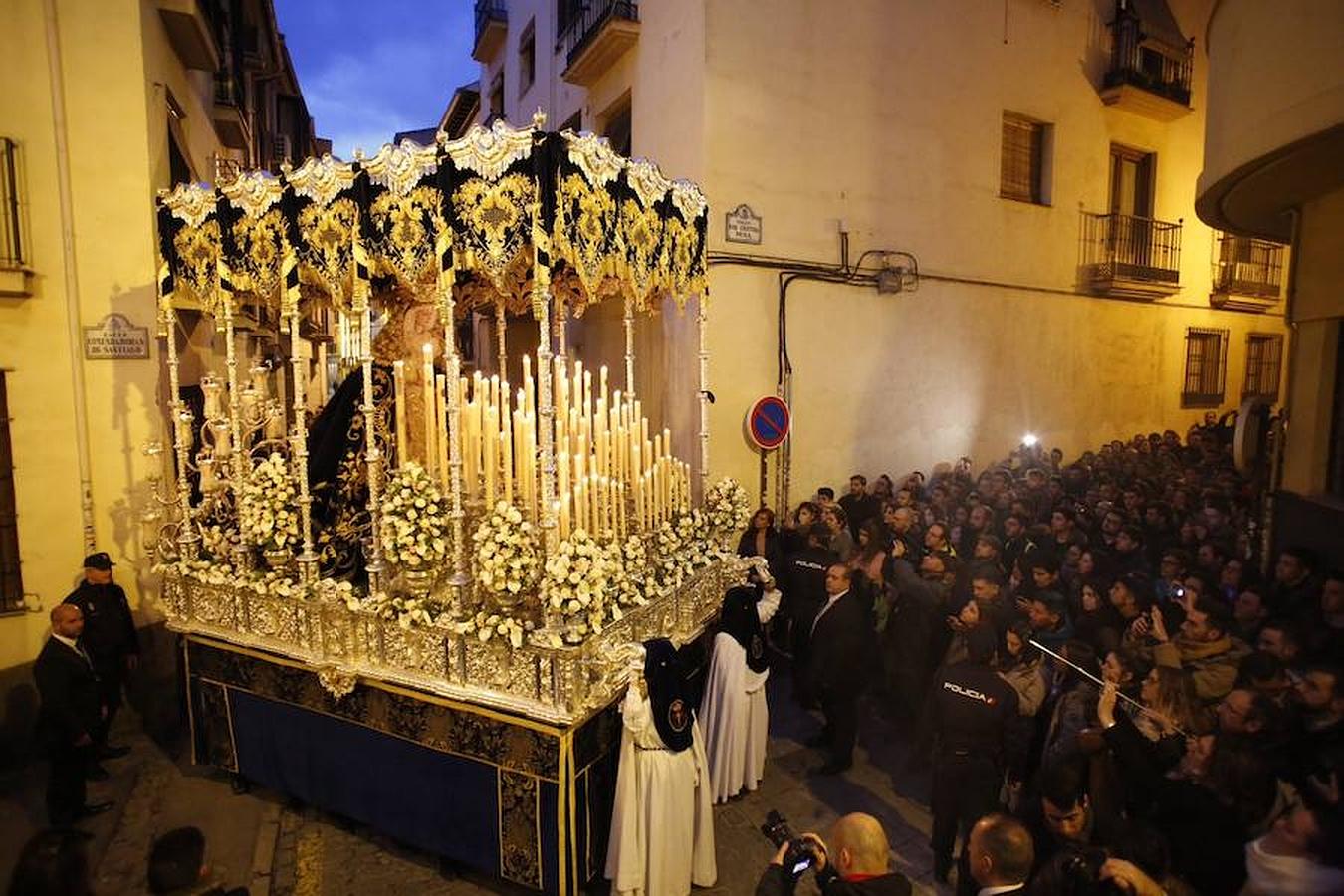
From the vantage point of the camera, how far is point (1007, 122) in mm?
11367

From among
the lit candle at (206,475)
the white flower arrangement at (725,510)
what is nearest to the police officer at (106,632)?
the lit candle at (206,475)

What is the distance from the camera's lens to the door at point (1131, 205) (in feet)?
40.9

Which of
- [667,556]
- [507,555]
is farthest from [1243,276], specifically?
[507,555]

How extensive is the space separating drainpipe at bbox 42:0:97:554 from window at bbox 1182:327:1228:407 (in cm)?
1684

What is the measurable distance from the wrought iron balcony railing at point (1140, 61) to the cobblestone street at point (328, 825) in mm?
11253

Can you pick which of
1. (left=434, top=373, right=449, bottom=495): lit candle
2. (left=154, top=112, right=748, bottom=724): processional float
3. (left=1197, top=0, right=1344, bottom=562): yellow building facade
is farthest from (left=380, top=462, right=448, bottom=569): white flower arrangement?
(left=1197, top=0, right=1344, bottom=562): yellow building facade

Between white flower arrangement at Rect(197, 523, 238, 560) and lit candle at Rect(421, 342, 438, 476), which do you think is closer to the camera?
lit candle at Rect(421, 342, 438, 476)

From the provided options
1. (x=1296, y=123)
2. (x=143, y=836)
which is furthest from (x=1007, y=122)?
(x=143, y=836)

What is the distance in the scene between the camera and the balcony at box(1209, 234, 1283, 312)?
14.3m

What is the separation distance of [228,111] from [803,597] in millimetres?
9688

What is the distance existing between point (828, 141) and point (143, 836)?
31.2 feet

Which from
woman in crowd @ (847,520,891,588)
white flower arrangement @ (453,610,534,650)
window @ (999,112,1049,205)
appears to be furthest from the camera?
window @ (999,112,1049,205)

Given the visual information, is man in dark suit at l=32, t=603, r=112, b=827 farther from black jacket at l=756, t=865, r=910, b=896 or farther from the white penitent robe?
black jacket at l=756, t=865, r=910, b=896

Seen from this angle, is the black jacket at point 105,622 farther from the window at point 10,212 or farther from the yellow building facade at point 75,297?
the window at point 10,212
